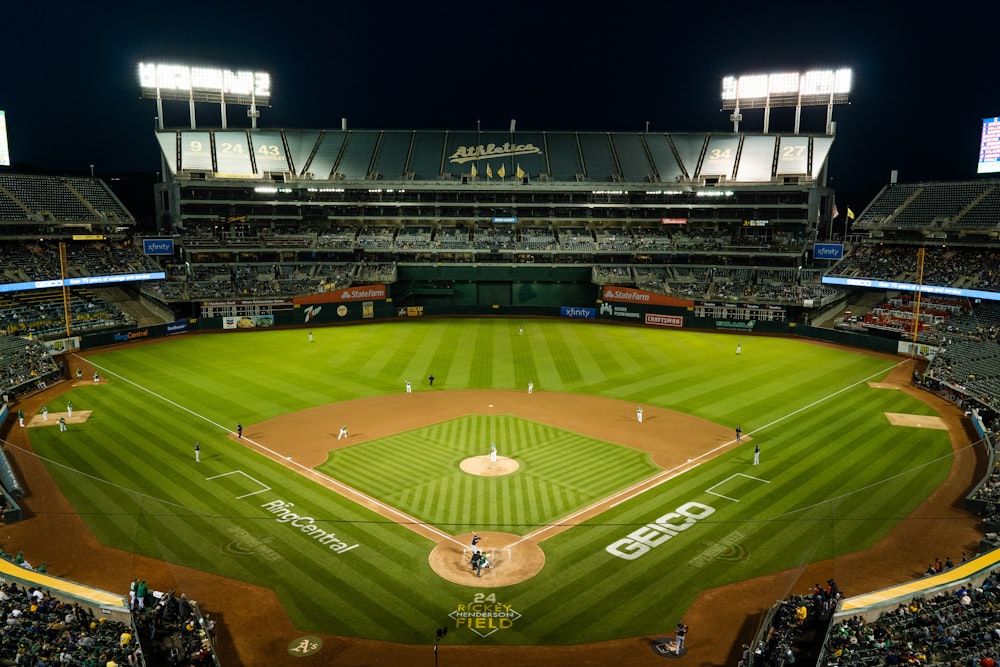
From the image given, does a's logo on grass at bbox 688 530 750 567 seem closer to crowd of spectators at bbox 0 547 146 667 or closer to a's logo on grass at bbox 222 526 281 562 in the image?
a's logo on grass at bbox 222 526 281 562

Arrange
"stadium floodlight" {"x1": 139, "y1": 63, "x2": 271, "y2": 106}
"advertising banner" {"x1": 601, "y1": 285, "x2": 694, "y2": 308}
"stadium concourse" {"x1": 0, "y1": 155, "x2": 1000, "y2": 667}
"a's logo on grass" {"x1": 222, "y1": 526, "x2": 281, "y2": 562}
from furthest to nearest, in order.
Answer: "stadium floodlight" {"x1": 139, "y1": 63, "x2": 271, "y2": 106}, "advertising banner" {"x1": 601, "y1": 285, "x2": 694, "y2": 308}, "stadium concourse" {"x1": 0, "y1": 155, "x2": 1000, "y2": 667}, "a's logo on grass" {"x1": 222, "y1": 526, "x2": 281, "y2": 562}

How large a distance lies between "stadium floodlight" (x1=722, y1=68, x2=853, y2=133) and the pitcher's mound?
214 ft

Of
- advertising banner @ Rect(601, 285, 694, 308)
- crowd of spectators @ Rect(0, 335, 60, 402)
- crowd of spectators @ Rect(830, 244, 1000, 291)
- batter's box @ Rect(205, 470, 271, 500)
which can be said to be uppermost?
crowd of spectators @ Rect(830, 244, 1000, 291)

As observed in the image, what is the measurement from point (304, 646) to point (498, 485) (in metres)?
11.0

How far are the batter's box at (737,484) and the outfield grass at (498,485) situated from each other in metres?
0.10

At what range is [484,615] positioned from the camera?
16969mm

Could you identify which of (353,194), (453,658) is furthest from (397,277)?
(453,658)

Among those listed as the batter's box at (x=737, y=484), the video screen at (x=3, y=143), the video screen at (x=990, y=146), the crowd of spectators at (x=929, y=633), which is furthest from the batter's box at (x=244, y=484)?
the video screen at (x=990, y=146)

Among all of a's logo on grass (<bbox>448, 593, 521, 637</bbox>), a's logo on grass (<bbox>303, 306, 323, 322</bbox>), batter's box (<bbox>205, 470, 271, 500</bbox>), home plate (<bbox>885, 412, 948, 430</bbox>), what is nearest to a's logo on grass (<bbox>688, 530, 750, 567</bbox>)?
a's logo on grass (<bbox>448, 593, 521, 637</bbox>)

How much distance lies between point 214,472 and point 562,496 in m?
14.8

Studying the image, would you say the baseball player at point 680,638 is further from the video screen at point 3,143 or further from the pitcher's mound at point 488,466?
the video screen at point 3,143

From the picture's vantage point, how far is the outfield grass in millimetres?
17922

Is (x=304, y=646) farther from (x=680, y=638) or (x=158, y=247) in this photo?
(x=158, y=247)

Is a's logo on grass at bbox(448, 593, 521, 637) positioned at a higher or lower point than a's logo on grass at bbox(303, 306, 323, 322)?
lower
